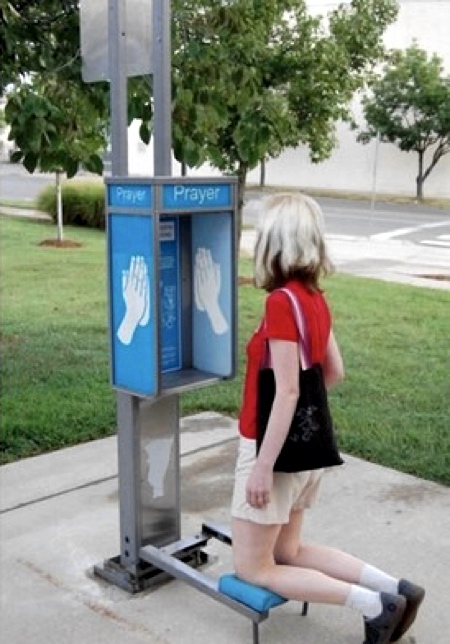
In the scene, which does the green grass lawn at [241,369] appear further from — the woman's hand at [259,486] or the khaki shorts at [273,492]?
the woman's hand at [259,486]

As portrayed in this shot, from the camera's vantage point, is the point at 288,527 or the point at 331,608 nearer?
the point at 288,527

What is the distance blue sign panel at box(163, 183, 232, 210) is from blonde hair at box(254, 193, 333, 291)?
1.21 feet

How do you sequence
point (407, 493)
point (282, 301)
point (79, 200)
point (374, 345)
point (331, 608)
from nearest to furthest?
point (282, 301)
point (331, 608)
point (407, 493)
point (374, 345)
point (79, 200)

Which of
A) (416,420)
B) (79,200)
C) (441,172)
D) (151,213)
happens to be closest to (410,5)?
(441,172)

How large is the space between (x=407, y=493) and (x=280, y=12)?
6674 millimetres

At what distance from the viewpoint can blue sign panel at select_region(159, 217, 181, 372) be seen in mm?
3230

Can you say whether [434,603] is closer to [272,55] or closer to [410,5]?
[272,55]

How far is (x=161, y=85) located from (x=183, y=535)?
75.8 inches

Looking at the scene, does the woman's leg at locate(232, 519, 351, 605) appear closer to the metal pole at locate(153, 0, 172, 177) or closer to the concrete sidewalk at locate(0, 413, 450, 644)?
the concrete sidewalk at locate(0, 413, 450, 644)

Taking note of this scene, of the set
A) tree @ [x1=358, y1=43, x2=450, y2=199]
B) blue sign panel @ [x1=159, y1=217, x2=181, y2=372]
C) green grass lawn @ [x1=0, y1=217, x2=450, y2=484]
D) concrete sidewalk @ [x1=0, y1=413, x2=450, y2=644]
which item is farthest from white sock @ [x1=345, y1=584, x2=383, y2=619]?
tree @ [x1=358, y1=43, x2=450, y2=199]

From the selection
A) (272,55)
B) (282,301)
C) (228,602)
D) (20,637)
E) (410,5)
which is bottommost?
(20,637)

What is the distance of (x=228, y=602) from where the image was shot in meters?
2.89

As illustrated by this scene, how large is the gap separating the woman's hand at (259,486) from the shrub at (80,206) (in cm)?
1652

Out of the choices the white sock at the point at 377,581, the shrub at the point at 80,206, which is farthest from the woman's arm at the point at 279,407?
the shrub at the point at 80,206
